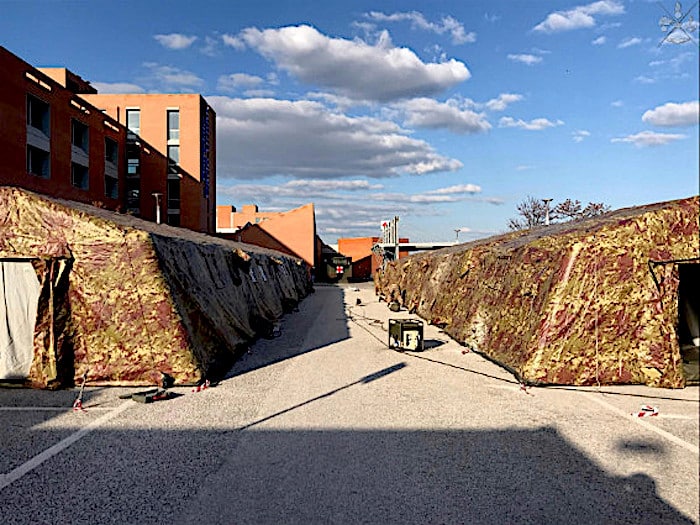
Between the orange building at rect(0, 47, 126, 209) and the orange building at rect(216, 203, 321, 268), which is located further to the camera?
the orange building at rect(216, 203, 321, 268)

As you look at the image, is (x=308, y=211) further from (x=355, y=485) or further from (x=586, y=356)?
(x=355, y=485)

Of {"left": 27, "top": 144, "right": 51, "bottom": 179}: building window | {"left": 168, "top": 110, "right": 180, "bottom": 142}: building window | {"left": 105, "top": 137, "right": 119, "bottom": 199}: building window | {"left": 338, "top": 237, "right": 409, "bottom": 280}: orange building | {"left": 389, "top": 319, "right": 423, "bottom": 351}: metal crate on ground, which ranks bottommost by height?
{"left": 389, "top": 319, "right": 423, "bottom": 351}: metal crate on ground

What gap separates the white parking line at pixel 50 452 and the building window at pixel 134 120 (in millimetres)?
41675

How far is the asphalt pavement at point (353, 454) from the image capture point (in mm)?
4355

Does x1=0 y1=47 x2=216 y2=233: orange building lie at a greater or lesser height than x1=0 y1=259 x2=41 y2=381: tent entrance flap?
greater

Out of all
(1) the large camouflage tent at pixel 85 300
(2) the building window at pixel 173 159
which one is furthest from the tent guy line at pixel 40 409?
(2) the building window at pixel 173 159

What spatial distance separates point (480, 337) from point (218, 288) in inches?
251

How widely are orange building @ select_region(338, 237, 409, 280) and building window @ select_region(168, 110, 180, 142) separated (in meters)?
→ 24.2

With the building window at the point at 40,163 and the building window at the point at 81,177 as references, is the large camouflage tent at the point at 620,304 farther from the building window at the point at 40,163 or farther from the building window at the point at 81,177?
the building window at the point at 81,177

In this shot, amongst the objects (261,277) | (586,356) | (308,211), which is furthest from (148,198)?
(586,356)

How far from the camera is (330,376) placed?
949cm

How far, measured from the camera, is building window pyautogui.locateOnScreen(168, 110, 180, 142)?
44.4 metres

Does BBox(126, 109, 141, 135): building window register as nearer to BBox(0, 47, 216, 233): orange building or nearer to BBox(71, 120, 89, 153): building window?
BBox(0, 47, 216, 233): orange building

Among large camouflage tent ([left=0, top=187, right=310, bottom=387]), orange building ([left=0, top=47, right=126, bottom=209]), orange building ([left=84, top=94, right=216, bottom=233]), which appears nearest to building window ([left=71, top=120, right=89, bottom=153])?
orange building ([left=0, top=47, right=126, bottom=209])
